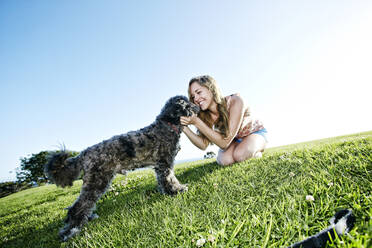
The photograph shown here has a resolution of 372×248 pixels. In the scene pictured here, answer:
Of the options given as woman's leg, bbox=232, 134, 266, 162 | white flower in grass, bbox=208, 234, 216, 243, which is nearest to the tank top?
woman's leg, bbox=232, 134, 266, 162

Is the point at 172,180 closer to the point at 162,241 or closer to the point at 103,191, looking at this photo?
the point at 103,191

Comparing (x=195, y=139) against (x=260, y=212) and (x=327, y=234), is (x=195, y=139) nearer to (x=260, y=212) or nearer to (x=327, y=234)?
(x=260, y=212)

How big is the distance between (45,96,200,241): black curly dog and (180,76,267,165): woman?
102 centimetres

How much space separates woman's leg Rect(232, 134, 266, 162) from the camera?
5422mm

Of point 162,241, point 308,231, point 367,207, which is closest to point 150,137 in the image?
point 162,241

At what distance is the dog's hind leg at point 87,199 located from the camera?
12.0ft

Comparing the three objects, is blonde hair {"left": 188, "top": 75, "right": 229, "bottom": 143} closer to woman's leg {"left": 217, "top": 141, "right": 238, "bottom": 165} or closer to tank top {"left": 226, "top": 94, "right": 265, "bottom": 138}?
woman's leg {"left": 217, "top": 141, "right": 238, "bottom": 165}

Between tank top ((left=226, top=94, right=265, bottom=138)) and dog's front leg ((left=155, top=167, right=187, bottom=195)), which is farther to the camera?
tank top ((left=226, top=94, right=265, bottom=138))

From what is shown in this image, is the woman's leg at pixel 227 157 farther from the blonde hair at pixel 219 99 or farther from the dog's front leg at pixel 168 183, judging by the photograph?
the dog's front leg at pixel 168 183

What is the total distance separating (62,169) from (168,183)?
2.46 meters

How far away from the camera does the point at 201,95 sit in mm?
5500

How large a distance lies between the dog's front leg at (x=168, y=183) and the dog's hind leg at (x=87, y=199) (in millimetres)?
1188

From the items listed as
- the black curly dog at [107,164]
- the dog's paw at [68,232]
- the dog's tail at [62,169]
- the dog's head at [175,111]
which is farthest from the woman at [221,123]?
the dog's paw at [68,232]

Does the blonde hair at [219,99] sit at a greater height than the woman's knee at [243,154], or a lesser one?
greater
